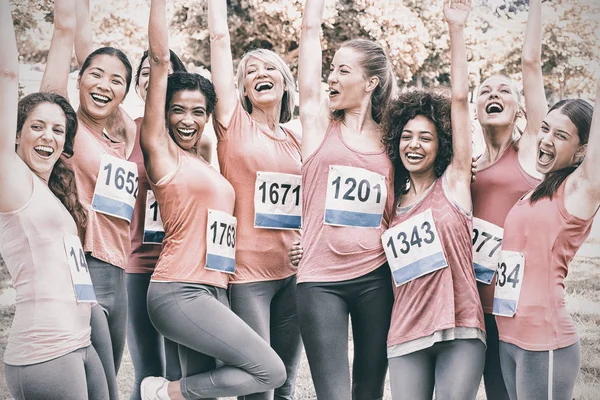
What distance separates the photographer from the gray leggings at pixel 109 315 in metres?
3.40

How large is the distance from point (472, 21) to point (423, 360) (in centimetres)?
420

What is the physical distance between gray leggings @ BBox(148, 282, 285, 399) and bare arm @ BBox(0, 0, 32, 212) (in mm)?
727

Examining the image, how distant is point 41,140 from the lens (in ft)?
10.7

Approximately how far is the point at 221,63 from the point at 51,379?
5.06 feet

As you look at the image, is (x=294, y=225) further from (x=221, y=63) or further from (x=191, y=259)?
(x=221, y=63)

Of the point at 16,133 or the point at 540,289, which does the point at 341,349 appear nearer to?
the point at 540,289

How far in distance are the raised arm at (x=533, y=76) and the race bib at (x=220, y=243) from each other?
139cm

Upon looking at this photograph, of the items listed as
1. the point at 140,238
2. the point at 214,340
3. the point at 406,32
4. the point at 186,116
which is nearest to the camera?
the point at 214,340

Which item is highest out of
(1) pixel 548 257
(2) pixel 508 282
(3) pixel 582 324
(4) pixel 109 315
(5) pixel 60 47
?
(5) pixel 60 47

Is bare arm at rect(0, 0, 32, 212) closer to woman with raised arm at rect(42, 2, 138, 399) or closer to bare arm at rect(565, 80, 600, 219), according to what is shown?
woman with raised arm at rect(42, 2, 138, 399)

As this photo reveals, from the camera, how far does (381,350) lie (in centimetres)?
341

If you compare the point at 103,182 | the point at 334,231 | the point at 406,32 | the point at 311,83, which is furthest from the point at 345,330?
the point at 406,32

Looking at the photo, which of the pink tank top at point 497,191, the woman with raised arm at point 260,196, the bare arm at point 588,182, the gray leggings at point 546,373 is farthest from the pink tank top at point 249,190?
the bare arm at point 588,182

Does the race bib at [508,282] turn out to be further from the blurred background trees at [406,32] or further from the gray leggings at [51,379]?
the blurred background trees at [406,32]
